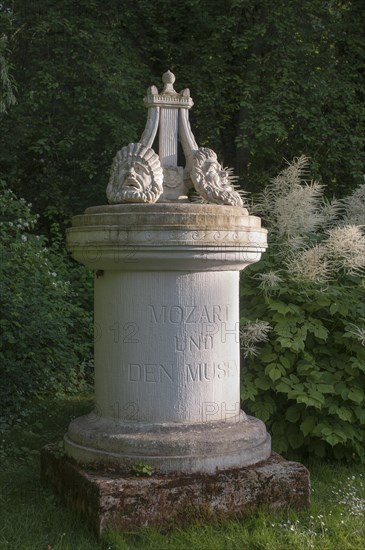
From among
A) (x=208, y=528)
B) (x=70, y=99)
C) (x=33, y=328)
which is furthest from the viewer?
(x=70, y=99)

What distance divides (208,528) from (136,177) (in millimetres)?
1817

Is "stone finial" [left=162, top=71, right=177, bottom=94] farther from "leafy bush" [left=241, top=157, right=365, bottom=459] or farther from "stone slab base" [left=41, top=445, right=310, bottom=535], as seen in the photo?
"stone slab base" [left=41, top=445, right=310, bottom=535]

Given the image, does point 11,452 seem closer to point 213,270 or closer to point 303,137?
point 213,270

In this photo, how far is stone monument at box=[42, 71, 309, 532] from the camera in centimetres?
370

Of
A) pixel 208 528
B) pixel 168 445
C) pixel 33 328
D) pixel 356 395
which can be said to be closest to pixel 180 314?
pixel 168 445

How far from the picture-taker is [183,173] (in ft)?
13.9

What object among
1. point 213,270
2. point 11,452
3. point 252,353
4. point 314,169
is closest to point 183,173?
point 213,270

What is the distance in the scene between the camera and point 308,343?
5.02 meters

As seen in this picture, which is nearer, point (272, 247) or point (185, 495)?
point (185, 495)

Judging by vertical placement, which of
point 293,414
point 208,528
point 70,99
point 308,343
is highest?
point 70,99

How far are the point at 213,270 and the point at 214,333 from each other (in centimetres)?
33

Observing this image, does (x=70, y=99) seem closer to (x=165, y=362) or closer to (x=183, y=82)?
(x=183, y=82)

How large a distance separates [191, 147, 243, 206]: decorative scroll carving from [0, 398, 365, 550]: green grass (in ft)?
5.42

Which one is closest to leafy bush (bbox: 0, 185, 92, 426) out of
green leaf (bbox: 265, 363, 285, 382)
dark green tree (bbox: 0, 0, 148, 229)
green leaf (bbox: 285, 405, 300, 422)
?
dark green tree (bbox: 0, 0, 148, 229)
